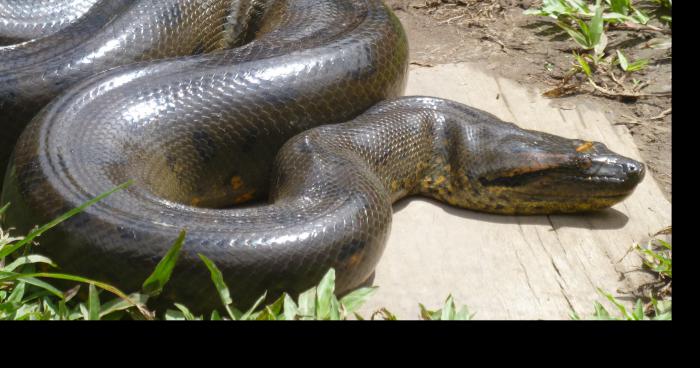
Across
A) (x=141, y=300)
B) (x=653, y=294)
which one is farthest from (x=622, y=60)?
(x=141, y=300)

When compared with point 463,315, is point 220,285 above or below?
above

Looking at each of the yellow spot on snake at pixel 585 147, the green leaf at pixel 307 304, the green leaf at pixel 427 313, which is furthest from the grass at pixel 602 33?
the green leaf at pixel 307 304

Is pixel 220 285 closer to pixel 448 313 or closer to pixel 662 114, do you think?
pixel 448 313

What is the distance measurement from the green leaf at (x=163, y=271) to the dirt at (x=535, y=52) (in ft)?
11.2

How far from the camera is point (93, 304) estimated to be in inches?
150

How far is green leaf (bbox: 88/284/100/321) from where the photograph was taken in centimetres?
379

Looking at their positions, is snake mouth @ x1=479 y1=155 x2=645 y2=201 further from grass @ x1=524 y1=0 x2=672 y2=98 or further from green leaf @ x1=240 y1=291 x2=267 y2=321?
green leaf @ x1=240 y1=291 x2=267 y2=321

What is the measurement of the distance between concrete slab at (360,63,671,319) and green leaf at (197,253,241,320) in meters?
0.79

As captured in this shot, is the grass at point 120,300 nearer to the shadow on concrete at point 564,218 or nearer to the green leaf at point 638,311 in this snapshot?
the green leaf at point 638,311

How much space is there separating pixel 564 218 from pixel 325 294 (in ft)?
6.83

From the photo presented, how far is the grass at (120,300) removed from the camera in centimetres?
381

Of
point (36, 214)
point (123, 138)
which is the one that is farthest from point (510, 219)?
point (36, 214)
